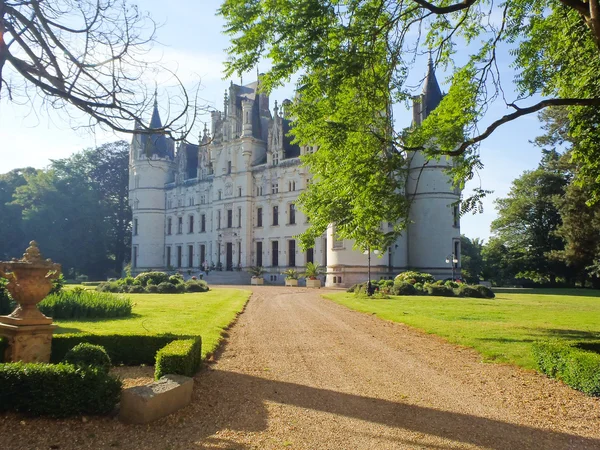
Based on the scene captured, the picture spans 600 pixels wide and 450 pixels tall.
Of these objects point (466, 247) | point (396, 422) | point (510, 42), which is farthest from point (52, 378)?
point (466, 247)

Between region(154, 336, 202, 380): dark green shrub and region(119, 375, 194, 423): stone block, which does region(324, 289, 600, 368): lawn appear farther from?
region(119, 375, 194, 423): stone block

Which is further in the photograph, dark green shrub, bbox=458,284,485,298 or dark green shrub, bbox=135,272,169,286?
dark green shrub, bbox=135,272,169,286

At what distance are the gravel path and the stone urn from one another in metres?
1.90

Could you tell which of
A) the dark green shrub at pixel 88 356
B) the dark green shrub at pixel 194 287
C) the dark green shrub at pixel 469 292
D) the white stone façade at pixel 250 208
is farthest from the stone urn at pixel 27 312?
the white stone façade at pixel 250 208

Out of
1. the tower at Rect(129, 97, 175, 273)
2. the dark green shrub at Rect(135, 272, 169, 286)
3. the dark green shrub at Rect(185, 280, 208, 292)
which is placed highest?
the tower at Rect(129, 97, 175, 273)

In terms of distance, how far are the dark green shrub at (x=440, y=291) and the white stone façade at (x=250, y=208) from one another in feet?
23.2

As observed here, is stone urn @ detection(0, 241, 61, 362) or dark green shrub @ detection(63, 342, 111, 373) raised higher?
stone urn @ detection(0, 241, 61, 362)

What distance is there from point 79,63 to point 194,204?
5635 cm

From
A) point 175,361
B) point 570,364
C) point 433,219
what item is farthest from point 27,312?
point 433,219

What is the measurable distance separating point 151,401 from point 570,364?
643 cm

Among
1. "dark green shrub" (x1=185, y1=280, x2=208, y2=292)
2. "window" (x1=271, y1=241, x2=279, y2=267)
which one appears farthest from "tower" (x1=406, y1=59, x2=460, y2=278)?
"dark green shrub" (x1=185, y1=280, x2=208, y2=292)

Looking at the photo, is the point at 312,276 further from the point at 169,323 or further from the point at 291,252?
the point at 169,323

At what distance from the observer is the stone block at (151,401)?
6215mm

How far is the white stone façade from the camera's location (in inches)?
1764
